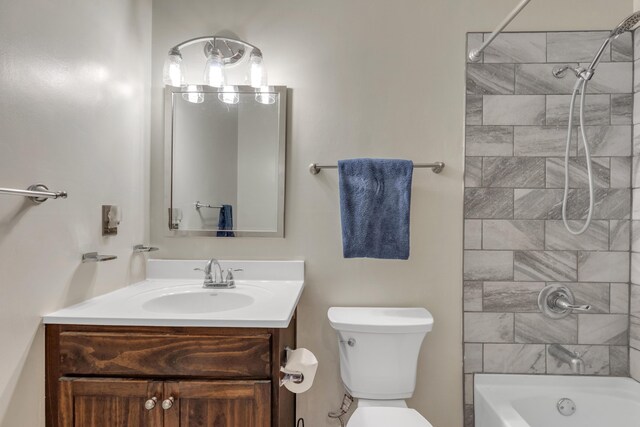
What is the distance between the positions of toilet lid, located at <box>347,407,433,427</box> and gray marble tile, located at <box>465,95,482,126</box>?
4.29 ft

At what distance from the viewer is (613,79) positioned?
5.36ft

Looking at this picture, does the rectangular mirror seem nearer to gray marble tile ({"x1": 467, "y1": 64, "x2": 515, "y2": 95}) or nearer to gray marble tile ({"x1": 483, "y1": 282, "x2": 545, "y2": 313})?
gray marble tile ({"x1": 467, "y1": 64, "x2": 515, "y2": 95})

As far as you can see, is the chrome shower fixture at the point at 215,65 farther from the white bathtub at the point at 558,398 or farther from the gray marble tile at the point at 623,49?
the white bathtub at the point at 558,398

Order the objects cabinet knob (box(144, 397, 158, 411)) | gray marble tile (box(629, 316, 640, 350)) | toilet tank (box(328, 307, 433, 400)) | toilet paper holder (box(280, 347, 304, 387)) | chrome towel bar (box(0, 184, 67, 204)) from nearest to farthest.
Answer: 1. chrome towel bar (box(0, 184, 67, 204))
2. cabinet knob (box(144, 397, 158, 411))
3. toilet paper holder (box(280, 347, 304, 387))
4. toilet tank (box(328, 307, 433, 400))
5. gray marble tile (box(629, 316, 640, 350))

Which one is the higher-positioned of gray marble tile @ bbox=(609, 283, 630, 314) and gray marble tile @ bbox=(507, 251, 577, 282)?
gray marble tile @ bbox=(507, 251, 577, 282)

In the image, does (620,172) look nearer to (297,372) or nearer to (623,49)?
(623,49)

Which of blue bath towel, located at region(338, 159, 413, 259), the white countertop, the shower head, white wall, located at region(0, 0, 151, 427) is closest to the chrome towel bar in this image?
white wall, located at region(0, 0, 151, 427)

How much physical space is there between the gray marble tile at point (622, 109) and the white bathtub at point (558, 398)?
121cm

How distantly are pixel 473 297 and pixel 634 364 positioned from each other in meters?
0.78

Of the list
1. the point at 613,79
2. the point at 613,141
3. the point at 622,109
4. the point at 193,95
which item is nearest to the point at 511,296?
the point at 613,141

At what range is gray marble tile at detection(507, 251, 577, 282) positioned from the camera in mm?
1639

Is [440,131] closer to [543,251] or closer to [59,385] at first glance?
[543,251]

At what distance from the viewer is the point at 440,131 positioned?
1.67m

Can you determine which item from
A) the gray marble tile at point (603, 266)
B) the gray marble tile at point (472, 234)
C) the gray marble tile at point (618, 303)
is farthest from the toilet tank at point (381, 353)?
the gray marble tile at point (618, 303)
